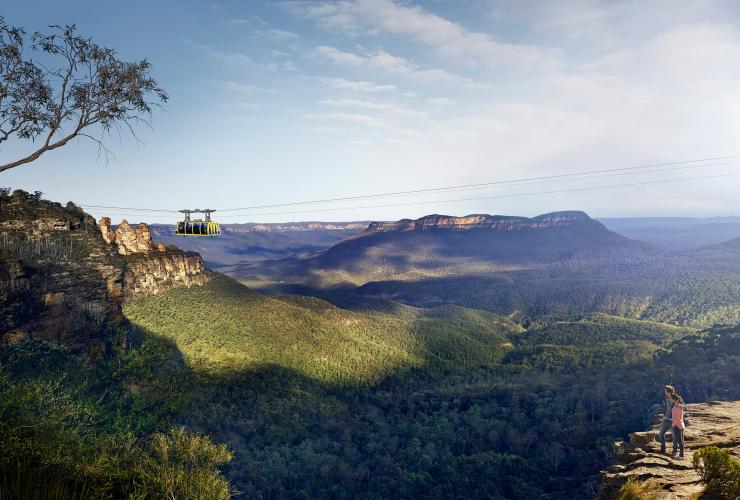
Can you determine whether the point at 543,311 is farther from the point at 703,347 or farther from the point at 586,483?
the point at 586,483

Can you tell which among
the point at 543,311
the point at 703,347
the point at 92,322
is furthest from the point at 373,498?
the point at 543,311

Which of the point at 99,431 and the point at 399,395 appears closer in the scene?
the point at 99,431

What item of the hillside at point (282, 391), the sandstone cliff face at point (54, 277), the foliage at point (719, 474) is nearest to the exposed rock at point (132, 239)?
the hillside at point (282, 391)

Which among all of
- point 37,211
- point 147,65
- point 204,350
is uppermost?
point 147,65

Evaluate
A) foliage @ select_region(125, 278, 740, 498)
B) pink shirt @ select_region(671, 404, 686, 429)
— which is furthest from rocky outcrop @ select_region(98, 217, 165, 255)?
pink shirt @ select_region(671, 404, 686, 429)

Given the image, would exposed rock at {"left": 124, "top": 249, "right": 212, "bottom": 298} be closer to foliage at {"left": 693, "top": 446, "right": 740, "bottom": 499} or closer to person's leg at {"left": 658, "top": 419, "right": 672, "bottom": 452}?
person's leg at {"left": 658, "top": 419, "right": 672, "bottom": 452}

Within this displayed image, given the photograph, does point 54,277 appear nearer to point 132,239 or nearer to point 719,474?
point 132,239

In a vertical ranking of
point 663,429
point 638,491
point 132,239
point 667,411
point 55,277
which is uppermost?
point 132,239

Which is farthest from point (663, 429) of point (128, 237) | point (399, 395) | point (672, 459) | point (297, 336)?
point (128, 237)
